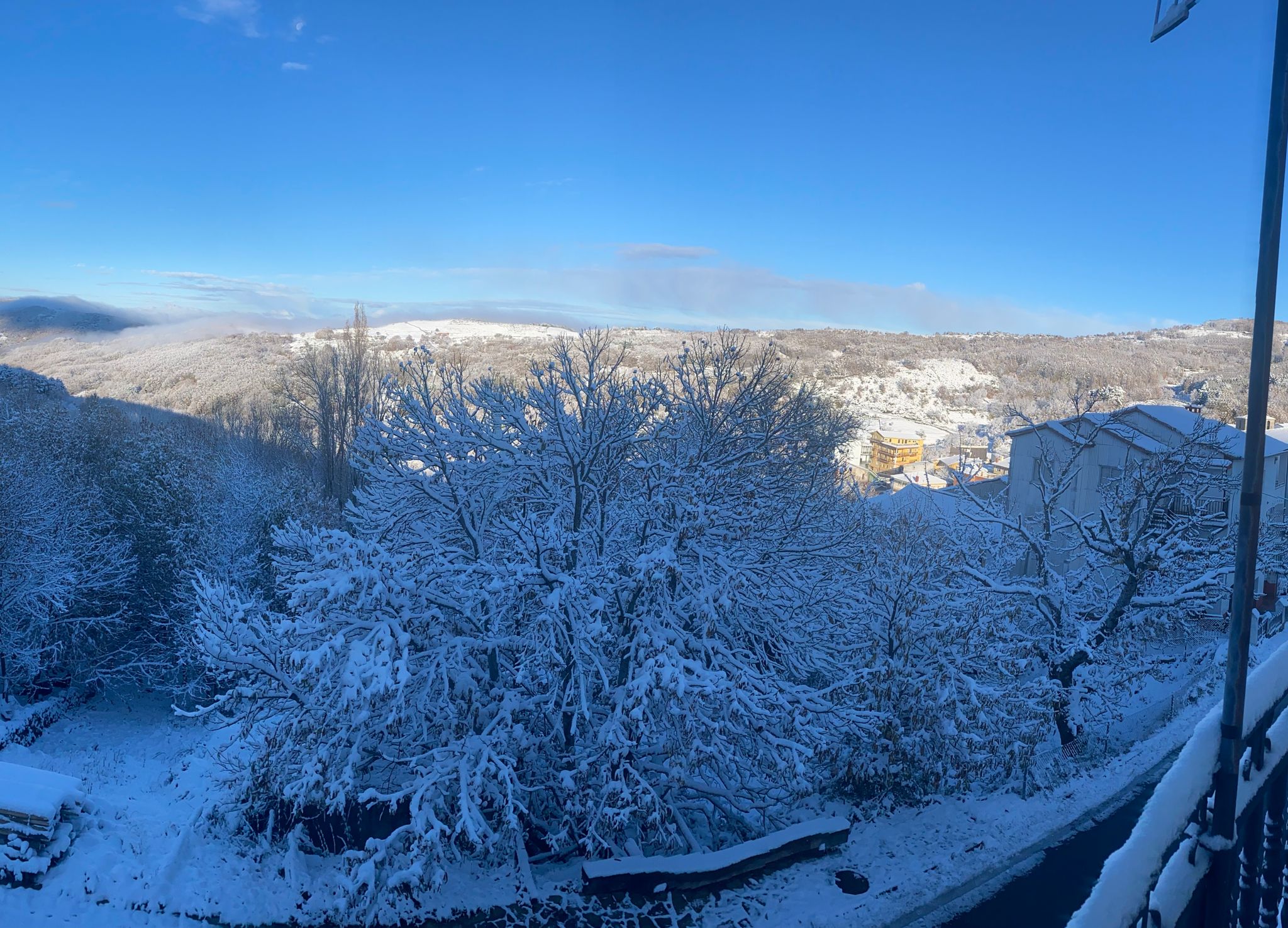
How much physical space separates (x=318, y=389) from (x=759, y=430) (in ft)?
71.0

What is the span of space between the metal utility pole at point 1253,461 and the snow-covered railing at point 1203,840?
1.0 inches

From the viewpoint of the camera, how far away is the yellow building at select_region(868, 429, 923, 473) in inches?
1523

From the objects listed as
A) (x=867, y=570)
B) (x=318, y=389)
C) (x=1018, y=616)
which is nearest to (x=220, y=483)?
(x=318, y=389)

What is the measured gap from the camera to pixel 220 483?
18.9 m

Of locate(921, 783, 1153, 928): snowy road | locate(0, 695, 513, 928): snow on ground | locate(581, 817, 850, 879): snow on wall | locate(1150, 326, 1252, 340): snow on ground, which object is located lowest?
locate(0, 695, 513, 928): snow on ground

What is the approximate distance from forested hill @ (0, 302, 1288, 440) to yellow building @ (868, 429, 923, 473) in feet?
9.49

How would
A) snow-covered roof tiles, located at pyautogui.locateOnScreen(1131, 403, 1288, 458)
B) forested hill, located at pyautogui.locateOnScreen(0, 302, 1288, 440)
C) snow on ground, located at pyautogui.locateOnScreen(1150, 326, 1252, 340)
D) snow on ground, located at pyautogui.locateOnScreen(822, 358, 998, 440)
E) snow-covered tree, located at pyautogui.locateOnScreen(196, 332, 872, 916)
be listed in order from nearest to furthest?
snow on ground, located at pyautogui.locateOnScreen(1150, 326, 1252, 340), snow-covered tree, located at pyautogui.locateOnScreen(196, 332, 872, 916), snow-covered roof tiles, located at pyautogui.locateOnScreen(1131, 403, 1288, 458), forested hill, located at pyautogui.locateOnScreen(0, 302, 1288, 440), snow on ground, located at pyautogui.locateOnScreen(822, 358, 998, 440)

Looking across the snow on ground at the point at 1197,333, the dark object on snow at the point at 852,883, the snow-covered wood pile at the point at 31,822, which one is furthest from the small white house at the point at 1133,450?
the snow-covered wood pile at the point at 31,822

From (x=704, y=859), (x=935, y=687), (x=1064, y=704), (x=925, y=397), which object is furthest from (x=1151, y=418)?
(x=925, y=397)

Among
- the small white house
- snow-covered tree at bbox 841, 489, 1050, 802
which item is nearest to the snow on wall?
snow-covered tree at bbox 841, 489, 1050, 802

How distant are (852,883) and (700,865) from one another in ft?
5.81

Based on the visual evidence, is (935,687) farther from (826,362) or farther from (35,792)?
(826,362)

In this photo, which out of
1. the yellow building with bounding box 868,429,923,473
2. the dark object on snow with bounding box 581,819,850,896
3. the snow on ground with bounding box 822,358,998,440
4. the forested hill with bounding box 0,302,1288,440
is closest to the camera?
the dark object on snow with bounding box 581,819,850,896

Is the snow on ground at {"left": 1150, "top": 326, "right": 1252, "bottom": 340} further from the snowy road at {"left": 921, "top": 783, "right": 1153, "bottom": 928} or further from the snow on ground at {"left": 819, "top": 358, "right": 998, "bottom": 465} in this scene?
the snow on ground at {"left": 819, "top": 358, "right": 998, "bottom": 465}
